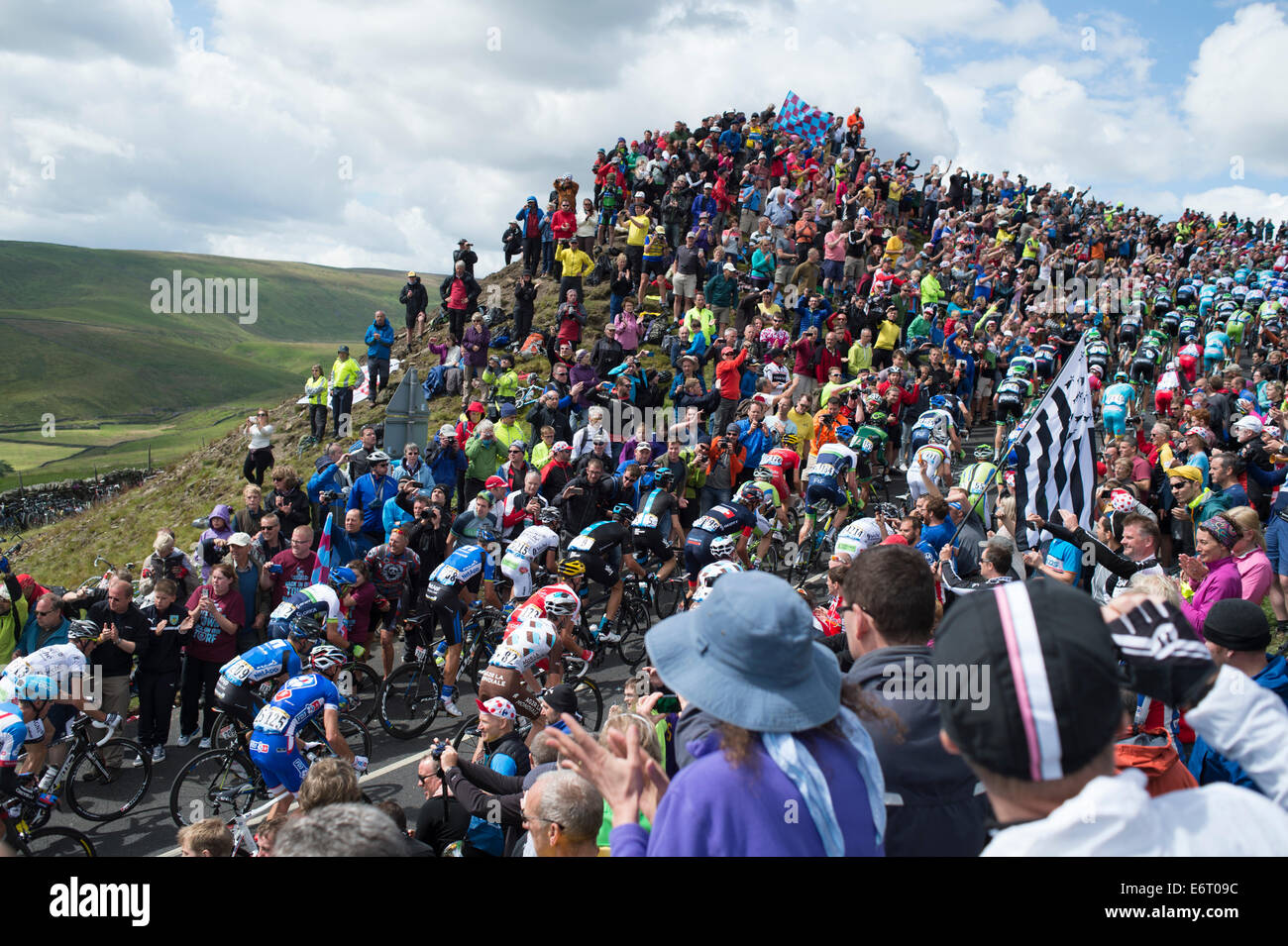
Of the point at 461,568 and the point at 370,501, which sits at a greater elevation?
the point at 370,501

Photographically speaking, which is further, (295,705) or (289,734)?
(295,705)

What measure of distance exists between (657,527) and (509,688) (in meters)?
4.33

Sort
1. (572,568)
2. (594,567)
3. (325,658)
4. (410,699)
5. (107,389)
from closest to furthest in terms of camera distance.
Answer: (325,658) → (410,699) → (572,568) → (594,567) → (107,389)

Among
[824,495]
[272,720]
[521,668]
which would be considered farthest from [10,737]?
[824,495]

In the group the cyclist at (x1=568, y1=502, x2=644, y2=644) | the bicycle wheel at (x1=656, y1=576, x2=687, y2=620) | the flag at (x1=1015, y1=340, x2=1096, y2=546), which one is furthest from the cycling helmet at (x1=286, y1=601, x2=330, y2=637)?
the flag at (x1=1015, y1=340, x2=1096, y2=546)

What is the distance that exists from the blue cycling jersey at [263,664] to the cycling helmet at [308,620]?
0.34 meters

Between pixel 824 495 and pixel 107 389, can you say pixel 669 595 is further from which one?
pixel 107 389

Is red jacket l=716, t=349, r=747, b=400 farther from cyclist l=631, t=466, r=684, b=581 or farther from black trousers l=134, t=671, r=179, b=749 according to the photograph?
black trousers l=134, t=671, r=179, b=749

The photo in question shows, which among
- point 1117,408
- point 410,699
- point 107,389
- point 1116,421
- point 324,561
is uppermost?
point 1117,408

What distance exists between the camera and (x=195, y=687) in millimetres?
8914

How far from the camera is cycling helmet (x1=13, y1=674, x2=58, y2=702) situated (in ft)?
23.3

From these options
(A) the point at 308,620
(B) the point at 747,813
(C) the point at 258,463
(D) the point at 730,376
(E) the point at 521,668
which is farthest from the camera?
(C) the point at 258,463
